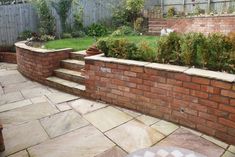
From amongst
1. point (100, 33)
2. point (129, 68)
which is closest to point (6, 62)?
point (100, 33)

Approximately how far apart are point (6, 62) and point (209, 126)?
770 centimetres

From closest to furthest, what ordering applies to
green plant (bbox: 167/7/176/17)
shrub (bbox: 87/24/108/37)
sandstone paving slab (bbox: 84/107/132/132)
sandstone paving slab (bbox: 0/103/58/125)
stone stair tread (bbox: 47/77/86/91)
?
sandstone paving slab (bbox: 84/107/132/132) → sandstone paving slab (bbox: 0/103/58/125) → stone stair tread (bbox: 47/77/86/91) → shrub (bbox: 87/24/108/37) → green plant (bbox: 167/7/176/17)

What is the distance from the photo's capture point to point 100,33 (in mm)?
9648

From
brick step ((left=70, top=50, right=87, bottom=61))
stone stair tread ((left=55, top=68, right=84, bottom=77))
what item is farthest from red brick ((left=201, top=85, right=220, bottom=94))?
brick step ((left=70, top=50, right=87, bottom=61))

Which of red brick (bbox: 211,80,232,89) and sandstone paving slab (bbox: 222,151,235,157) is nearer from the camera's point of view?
sandstone paving slab (bbox: 222,151,235,157)

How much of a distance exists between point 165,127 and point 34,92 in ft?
9.97

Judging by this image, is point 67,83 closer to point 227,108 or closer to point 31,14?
point 227,108

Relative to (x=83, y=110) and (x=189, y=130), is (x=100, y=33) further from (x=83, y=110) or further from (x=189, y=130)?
(x=189, y=130)

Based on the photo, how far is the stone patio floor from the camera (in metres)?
2.80

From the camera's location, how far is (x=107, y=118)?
3.62 meters

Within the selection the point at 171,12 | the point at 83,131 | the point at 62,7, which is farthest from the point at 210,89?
the point at 171,12

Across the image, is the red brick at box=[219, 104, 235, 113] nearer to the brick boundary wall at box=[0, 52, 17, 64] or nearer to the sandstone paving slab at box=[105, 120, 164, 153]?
the sandstone paving slab at box=[105, 120, 164, 153]

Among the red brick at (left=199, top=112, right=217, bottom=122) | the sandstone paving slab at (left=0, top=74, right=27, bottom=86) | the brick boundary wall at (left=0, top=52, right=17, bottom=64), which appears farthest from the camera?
the brick boundary wall at (left=0, top=52, right=17, bottom=64)

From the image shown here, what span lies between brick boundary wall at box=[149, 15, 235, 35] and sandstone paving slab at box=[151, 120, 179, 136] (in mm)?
6270
